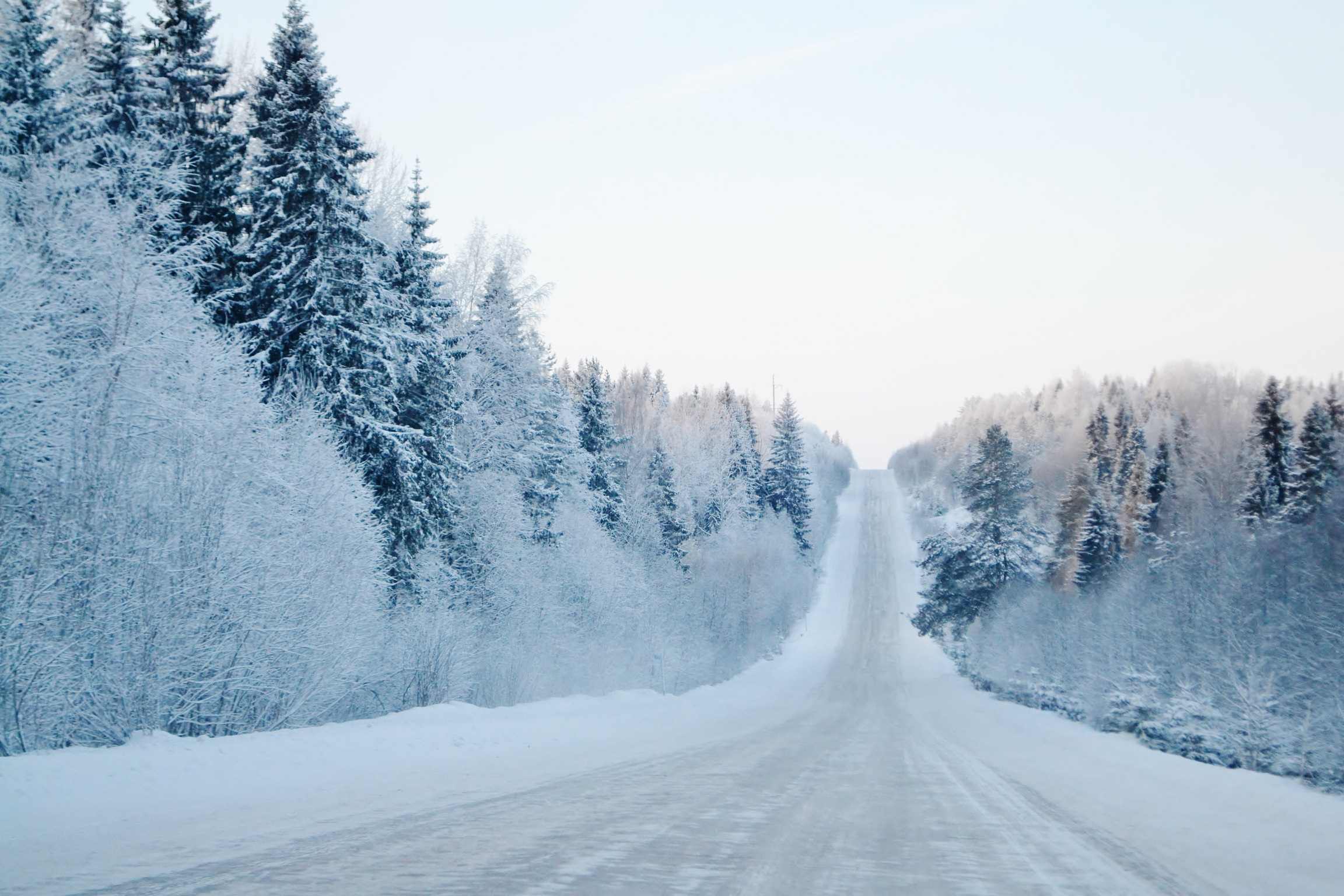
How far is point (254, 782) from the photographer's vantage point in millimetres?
9320

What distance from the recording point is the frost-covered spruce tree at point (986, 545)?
160 feet

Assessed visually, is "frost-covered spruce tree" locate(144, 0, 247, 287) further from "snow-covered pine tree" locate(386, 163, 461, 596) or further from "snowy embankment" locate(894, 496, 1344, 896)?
"snowy embankment" locate(894, 496, 1344, 896)

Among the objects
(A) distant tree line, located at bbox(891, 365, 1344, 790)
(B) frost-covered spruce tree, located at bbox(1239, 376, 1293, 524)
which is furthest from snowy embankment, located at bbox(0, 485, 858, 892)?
(B) frost-covered spruce tree, located at bbox(1239, 376, 1293, 524)

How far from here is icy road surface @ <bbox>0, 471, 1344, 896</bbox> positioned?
6.08 metres

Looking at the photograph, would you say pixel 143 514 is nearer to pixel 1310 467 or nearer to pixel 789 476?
pixel 1310 467

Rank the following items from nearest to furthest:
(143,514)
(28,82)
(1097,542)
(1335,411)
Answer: (143,514), (28,82), (1097,542), (1335,411)

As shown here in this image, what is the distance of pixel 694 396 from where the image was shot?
102 meters

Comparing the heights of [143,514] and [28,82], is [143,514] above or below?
below

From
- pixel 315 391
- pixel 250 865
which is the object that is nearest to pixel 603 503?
pixel 315 391

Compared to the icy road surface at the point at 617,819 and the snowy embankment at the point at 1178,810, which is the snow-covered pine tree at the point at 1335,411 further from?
the icy road surface at the point at 617,819

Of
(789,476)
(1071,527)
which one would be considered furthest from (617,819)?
(789,476)

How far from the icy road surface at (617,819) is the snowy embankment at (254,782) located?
0.04m

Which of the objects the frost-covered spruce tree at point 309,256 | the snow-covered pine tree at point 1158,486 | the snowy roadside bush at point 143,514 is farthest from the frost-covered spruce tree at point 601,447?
the snow-covered pine tree at point 1158,486

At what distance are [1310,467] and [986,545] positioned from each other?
16.6 metres
